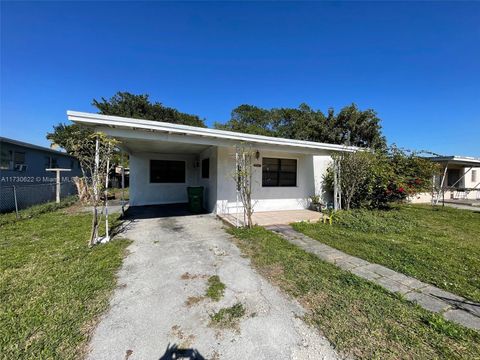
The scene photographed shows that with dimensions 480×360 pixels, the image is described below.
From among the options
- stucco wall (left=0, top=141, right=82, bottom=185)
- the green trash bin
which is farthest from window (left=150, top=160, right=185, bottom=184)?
stucco wall (left=0, top=141, right=82, bottom=185)

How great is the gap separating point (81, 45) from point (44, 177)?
8326 mm

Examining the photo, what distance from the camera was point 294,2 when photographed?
23.9ft

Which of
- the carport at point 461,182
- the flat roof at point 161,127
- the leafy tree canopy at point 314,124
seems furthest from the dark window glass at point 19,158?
the carport at point 461,182

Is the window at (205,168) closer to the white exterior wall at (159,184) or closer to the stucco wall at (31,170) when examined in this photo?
the white exterior wall at (159,184)

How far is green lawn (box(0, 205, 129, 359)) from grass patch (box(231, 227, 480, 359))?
2318mm

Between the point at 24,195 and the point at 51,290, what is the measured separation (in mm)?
9904

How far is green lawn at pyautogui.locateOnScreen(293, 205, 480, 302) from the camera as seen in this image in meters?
3.34

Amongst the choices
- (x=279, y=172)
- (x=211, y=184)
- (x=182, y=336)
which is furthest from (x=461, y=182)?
(x=182, y=336)

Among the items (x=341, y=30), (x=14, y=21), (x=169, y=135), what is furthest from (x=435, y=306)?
(x=14, y=21)

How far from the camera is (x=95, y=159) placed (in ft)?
14.7

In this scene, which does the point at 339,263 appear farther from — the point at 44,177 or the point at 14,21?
the point at 44,177

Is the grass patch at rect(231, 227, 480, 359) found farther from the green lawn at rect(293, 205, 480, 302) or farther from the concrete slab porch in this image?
the concrete slab porch

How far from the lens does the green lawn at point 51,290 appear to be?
192 cm

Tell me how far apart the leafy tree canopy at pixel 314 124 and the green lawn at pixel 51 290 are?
16.4 m
